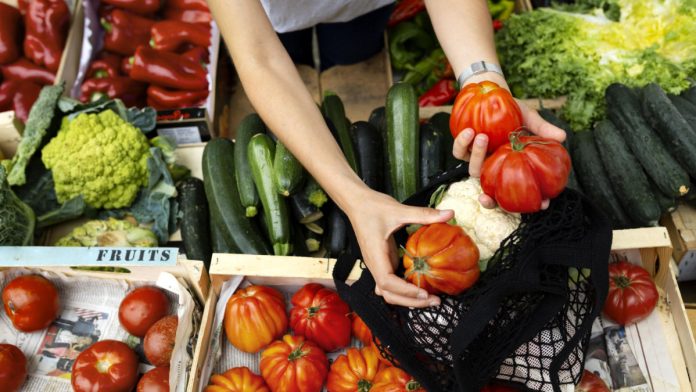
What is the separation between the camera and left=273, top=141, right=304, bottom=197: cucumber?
1599 mm

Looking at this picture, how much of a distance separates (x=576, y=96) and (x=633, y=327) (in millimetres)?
1081

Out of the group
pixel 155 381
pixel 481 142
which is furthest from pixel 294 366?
pixel 481 142

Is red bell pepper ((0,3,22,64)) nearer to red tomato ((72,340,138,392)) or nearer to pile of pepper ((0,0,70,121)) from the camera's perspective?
pile of pepper ((0,0,70,121))

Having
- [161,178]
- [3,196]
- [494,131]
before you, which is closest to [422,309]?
[494,131]

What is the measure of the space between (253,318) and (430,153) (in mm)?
798

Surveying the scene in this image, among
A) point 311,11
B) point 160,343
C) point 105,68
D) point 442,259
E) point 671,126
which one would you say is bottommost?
point 160,343

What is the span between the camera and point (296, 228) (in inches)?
69.1

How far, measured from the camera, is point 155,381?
1431 millimetres

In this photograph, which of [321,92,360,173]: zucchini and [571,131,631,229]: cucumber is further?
[571,131,631,229]: cucumber

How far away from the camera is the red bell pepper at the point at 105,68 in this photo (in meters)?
2.62

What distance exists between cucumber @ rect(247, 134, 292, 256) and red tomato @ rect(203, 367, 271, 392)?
398 mm

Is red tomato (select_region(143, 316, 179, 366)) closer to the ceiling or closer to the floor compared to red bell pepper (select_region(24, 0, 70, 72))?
closer to the floor

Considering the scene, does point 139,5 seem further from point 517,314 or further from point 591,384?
point 591,384

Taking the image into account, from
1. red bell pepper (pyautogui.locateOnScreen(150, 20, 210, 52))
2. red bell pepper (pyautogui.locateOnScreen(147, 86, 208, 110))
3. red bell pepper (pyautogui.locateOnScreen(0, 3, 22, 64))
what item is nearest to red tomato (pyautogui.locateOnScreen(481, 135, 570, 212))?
red bell pepper (pyautogui.locateOnScreen(147, 86, 208, 110))
